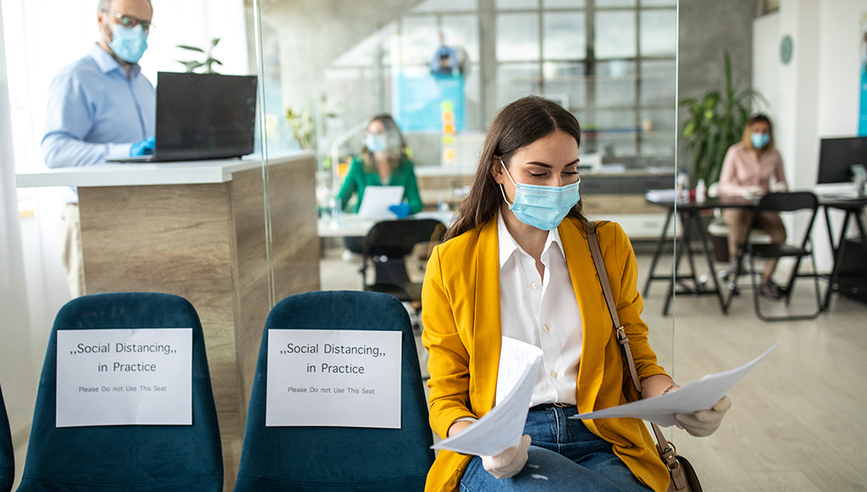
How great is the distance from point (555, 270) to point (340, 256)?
4.92ft

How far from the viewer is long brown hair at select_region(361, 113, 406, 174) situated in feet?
13.5

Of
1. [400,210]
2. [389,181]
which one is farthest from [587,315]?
[389,181]

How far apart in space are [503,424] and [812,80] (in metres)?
6.45

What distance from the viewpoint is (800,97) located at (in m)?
6.23

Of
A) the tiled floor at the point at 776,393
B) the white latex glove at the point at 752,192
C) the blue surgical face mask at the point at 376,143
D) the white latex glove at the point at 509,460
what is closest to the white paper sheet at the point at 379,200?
the blue surgical face mask at the point at 376,143

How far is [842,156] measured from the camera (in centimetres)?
497

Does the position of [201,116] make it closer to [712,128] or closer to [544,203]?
[544,203]

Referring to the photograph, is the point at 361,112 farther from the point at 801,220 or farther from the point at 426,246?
the point at 801,220

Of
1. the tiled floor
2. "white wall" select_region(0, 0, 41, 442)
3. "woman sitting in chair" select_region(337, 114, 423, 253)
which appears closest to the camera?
the tiled floor

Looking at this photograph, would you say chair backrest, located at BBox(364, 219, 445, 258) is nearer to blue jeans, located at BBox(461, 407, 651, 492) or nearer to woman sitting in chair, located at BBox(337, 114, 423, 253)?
woman sitting in chair, located at BBox(337, 114, 423, 253)

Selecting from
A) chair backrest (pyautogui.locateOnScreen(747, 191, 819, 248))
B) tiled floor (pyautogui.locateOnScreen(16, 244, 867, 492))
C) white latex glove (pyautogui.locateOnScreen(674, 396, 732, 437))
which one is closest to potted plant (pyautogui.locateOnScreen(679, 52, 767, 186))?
chair backrest (pyautogui.locateOnScreen(747, 191, 819, 248))

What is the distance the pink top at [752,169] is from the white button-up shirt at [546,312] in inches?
184

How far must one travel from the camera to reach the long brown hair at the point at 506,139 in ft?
4.69

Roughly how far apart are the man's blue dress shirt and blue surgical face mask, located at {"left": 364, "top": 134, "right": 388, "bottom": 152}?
1801 mm
